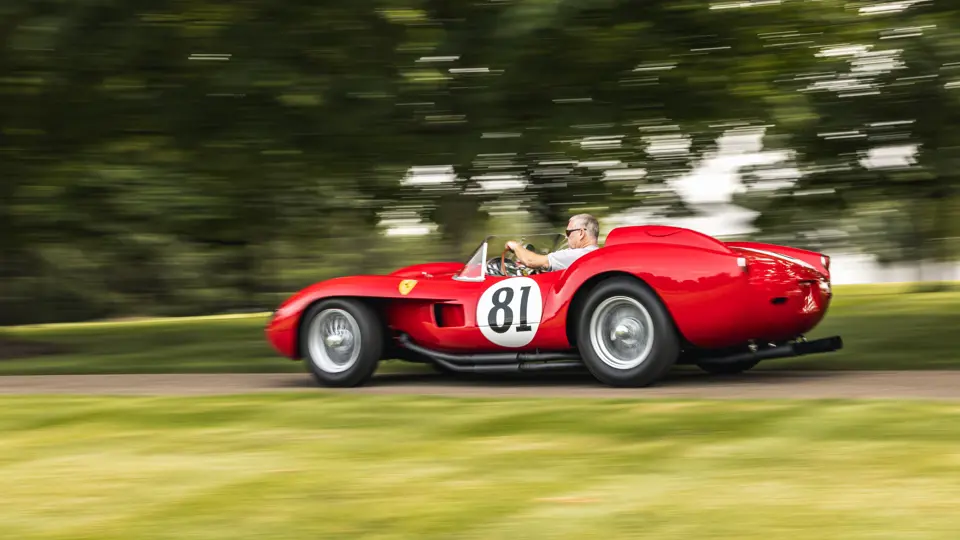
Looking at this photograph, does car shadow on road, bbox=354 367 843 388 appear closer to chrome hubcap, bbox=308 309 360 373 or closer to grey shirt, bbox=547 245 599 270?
chrome hubcap, bbox=308 309 360 373

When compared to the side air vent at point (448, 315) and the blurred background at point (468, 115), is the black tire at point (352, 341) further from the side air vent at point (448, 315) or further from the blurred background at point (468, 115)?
the blurred background at point (468, 115)

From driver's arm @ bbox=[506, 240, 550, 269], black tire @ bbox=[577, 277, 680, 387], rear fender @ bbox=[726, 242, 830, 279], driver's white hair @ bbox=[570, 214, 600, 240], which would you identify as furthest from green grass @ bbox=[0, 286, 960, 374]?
driver's arm @ bbox=[506, 240, 550, 269]

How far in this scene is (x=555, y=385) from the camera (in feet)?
31.2

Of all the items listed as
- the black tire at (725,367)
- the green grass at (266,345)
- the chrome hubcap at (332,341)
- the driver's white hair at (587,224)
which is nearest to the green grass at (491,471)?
the chrome hubcap at (332,341)

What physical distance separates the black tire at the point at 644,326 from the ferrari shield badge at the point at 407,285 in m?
1.40

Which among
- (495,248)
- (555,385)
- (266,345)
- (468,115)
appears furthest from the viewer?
(266,345)

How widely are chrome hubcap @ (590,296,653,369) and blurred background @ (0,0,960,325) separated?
302cm

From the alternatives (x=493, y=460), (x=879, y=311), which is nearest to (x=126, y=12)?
(x=493, y=460)

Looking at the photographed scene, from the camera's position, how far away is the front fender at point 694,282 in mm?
8406

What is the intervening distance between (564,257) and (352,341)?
174 centimetres

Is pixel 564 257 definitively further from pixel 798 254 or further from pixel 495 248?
pixel 798 254

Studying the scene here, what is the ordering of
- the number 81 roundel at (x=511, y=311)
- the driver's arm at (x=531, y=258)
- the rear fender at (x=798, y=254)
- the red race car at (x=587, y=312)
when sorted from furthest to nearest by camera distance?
the driver's arm at (x=531, y=258), the rear fender at (x=798, y=254), the number 81 roundel at (x=511, y=311), the red race car at (x=587, y=312)

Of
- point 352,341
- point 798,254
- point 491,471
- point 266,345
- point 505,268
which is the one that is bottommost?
point 491,471

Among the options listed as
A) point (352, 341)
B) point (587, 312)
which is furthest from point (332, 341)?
point (587, 312)
